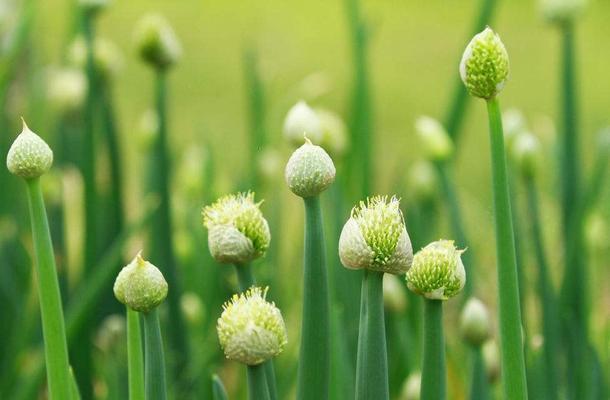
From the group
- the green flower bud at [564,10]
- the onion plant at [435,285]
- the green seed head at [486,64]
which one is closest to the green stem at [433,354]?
the onion plant at [435,285]

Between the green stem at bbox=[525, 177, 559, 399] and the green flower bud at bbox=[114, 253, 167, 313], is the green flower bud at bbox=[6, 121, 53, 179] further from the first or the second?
the green stem at bbox=[525, 177, 559, 399]

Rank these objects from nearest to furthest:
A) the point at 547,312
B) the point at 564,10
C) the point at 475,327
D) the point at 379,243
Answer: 1. the point at 379,243
2. the point at 475,327
3. the point at 547,312
4. the point at 564,10

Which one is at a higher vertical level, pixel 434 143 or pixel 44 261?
pixel 434 143

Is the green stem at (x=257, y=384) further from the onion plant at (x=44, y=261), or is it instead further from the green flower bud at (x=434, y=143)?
the green flower bud at (x=434, y=143)

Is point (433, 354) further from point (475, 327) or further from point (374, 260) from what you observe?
point (475, 327)

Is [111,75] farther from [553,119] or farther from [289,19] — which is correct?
[289,19]

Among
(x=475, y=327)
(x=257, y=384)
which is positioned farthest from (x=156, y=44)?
(x=257, y=384)

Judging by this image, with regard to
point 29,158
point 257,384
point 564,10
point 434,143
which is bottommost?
point 257,384
